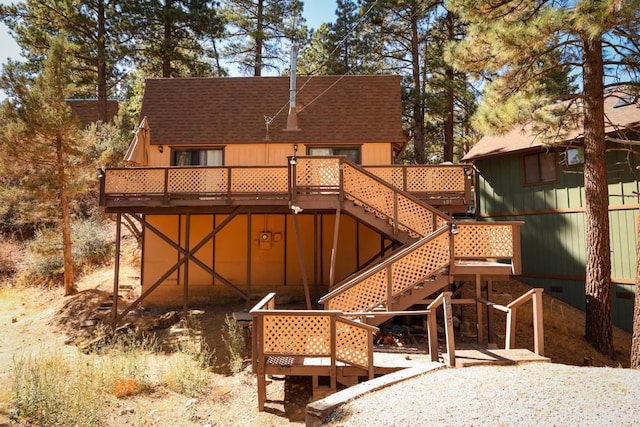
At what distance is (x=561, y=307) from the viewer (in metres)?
13.0

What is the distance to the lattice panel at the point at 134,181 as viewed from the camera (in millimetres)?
11680

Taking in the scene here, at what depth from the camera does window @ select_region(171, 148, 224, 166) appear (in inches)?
565

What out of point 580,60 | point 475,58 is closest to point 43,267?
point 475,58

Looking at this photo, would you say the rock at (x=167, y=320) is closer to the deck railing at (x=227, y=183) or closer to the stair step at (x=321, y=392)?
the deck railing at (x=227, y=183)

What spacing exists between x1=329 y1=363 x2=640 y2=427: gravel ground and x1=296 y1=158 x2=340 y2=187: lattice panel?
5480 mm

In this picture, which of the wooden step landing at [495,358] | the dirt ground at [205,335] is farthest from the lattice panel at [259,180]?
the wooden step landing at [495,358]

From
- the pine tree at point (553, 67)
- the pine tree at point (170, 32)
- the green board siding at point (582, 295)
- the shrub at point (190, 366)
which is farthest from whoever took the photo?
the pine tree at point (170, 32)

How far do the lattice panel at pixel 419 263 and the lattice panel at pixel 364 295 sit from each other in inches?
8.9

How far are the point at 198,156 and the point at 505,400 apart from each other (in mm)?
12209

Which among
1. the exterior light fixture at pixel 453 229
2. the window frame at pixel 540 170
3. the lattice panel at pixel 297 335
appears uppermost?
the window frame at pixel 540 170

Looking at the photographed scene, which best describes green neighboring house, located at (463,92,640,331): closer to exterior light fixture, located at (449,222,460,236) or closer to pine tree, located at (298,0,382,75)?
exterior light fixture, located at (449,222,460,236)

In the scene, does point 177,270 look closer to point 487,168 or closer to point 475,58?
point 475,58

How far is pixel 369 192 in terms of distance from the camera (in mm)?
10109

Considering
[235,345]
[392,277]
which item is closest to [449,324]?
[392,277]
